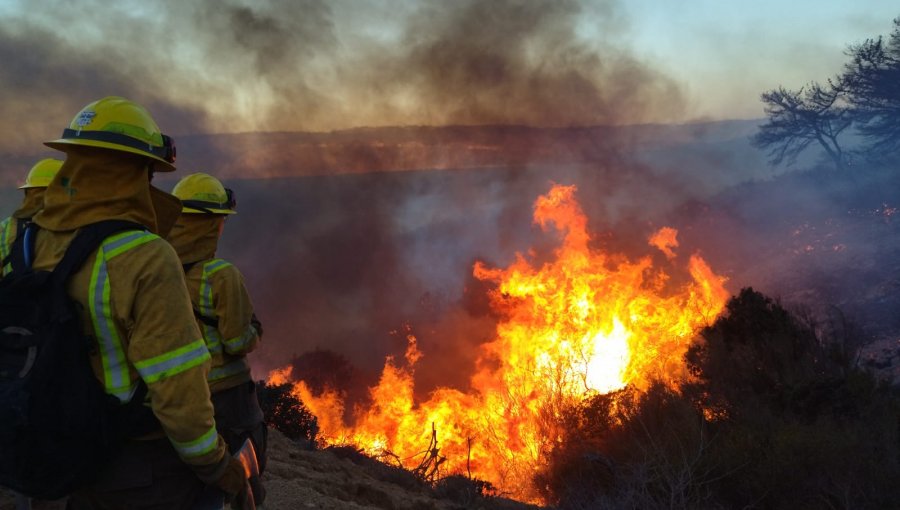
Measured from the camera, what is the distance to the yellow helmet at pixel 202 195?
3.15 m

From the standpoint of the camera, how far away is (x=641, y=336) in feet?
58.3

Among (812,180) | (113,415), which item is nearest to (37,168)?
(113,415)

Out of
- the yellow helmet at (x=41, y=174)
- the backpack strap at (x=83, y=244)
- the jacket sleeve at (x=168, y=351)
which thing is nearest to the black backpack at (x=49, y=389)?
the backpack strap at (x=83, y=244)

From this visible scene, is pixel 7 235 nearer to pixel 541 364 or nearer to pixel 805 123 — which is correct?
pixel 541 364

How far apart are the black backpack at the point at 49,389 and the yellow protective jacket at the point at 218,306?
1.36m

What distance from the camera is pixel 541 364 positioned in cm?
1783

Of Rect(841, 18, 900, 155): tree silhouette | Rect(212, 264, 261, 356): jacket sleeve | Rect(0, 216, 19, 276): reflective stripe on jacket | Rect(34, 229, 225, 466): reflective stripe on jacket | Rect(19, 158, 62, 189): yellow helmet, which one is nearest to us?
Rect(34, 229, 225, 466): reflective stripe on jacket

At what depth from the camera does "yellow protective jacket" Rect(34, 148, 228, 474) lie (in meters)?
1.62

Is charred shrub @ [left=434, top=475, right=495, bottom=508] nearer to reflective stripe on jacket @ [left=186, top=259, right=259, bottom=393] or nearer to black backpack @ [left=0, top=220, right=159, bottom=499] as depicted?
reflective stripe on jacket @ [left=186, top=259, right=259, bottom=393]

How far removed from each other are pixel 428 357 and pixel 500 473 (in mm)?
11706

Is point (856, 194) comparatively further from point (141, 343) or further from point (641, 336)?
point (141, 343)

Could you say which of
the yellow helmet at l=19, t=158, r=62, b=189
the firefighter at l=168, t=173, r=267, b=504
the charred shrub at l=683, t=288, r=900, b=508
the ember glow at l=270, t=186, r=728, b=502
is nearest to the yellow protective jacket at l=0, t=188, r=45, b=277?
the firefighter at l=168, t=173, r=267, b=504

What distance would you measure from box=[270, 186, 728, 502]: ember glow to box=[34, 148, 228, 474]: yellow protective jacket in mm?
11348

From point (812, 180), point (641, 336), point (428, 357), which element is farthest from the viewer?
point (812, 180)
